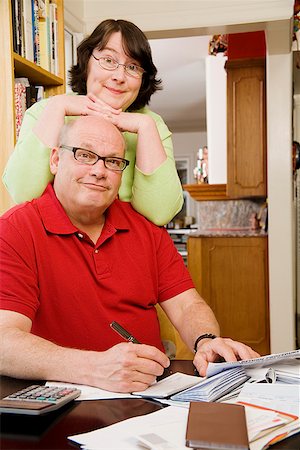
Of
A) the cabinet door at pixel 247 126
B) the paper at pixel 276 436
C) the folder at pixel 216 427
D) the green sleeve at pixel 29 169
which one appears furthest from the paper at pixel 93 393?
the cabinet door at pixel 247 126

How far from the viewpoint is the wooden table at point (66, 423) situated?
922 millimetres

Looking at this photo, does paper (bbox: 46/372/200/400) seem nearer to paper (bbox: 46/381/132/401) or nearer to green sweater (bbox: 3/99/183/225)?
paper (bbox: 46/381/132/401)

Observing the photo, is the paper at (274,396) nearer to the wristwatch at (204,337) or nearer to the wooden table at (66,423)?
the wooden table at (66,423)

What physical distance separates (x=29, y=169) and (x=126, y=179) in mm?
343

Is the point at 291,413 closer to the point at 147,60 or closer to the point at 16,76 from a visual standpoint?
the point at 147,60

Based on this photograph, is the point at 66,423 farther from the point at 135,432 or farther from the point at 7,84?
the point at 7,84

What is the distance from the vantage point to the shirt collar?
1591 mm

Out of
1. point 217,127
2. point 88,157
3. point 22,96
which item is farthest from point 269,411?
point 217,127

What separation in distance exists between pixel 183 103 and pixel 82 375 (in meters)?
8.10

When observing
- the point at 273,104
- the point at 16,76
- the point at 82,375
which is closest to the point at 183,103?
the point at 273,104

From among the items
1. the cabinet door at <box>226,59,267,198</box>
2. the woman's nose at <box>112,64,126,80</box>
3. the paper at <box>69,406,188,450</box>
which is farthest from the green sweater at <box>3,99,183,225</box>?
the cabinet door at <box>226,59,267,198</box>

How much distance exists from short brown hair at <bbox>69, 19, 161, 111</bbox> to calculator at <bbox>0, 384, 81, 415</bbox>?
1139 mm

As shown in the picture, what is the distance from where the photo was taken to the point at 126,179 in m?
1.95

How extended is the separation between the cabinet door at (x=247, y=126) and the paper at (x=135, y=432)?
153 inches
